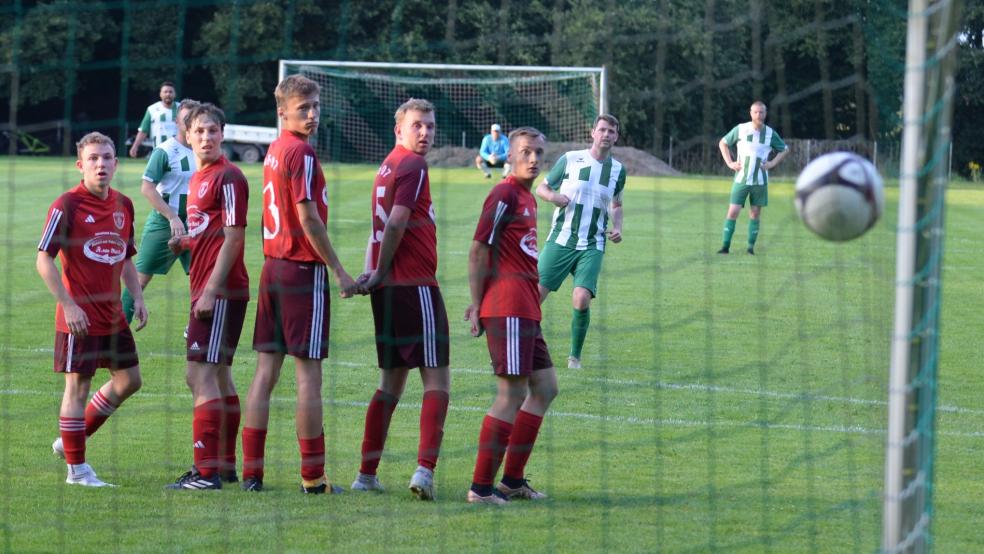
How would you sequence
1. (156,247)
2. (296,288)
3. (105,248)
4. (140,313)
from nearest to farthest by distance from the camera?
(296,288)
(105,248)
(140,313)
(156,247)

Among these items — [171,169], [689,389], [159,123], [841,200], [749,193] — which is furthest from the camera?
[749,193]

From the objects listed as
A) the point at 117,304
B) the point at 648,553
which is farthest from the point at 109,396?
the point at 648,553

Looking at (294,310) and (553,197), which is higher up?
(553,197)

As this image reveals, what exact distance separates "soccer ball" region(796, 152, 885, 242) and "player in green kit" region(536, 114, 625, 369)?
462cm

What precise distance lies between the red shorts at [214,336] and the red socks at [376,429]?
0.70 metres

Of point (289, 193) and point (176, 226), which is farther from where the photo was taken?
point (176, 226)

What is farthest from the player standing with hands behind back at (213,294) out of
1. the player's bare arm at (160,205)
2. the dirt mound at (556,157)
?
the dirt mound at (556,157)

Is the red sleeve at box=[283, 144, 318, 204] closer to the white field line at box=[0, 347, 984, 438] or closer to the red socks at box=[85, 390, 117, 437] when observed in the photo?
the red socks at box=[85, 390, 117, 437]

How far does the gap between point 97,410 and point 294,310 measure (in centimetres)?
123

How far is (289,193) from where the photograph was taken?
5629 millimetres

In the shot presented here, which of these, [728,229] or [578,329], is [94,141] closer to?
[578,329]

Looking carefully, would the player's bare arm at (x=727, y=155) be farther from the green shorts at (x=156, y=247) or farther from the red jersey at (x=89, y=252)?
the red jersey at (x=89, y=252)

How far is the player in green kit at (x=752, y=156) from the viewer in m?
16.0

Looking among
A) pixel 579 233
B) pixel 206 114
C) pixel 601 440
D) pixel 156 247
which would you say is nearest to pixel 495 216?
pixel 206 114
